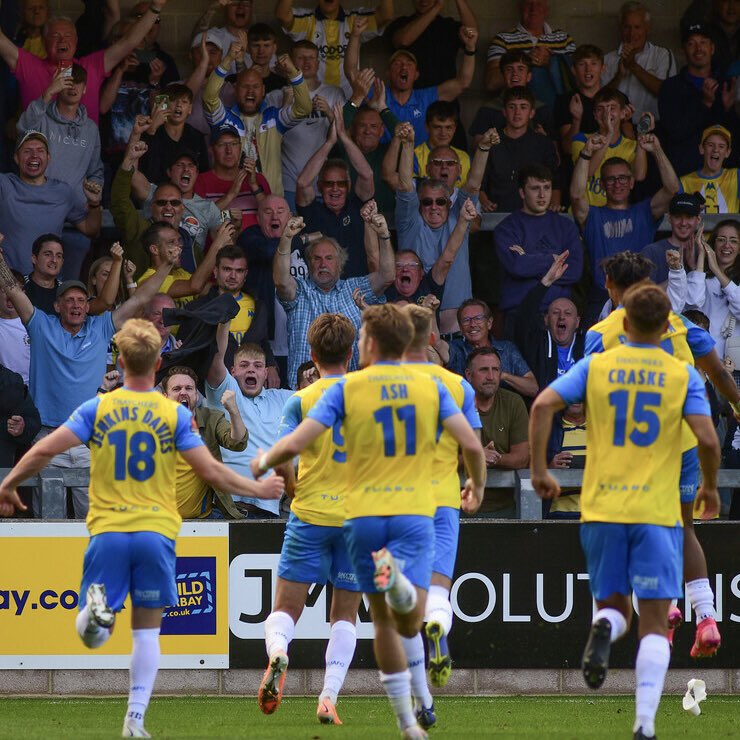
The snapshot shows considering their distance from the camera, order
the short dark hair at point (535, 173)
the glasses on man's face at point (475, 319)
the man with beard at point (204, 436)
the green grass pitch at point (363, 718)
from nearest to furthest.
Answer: the green grass pitch at point (363, 718)
the man with beard at point (204, 436)
the glasses on man's face at point (475, 319)
the short dark hair at point (535, 173)

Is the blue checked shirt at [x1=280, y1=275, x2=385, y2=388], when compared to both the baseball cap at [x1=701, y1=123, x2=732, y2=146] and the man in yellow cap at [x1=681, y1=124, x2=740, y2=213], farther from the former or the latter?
the baseball cap at [x1=701, y1=123, x2=732, y2=146]

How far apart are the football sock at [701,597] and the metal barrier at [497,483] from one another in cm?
234

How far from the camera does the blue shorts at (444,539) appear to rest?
7.96 metres

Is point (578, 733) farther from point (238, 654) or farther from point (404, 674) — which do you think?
point (238, 654)

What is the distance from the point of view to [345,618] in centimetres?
841

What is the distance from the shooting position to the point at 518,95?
13906 mm

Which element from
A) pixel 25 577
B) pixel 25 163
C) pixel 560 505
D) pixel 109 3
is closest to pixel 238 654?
pixel 25 577

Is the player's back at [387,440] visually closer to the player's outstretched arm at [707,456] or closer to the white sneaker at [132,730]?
the player's outstretched arm at [707,456]

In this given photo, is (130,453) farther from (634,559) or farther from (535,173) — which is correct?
(535,173)

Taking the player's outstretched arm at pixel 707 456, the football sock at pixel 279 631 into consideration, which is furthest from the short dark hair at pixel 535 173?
the player's outstretched arm at pixel 707 456

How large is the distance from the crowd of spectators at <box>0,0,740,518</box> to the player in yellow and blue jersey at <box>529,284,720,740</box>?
14.6ft

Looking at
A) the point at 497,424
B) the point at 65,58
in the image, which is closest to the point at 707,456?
the point at 497,424

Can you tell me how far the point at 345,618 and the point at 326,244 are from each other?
490cm

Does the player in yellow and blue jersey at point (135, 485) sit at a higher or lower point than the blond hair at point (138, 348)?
lower
